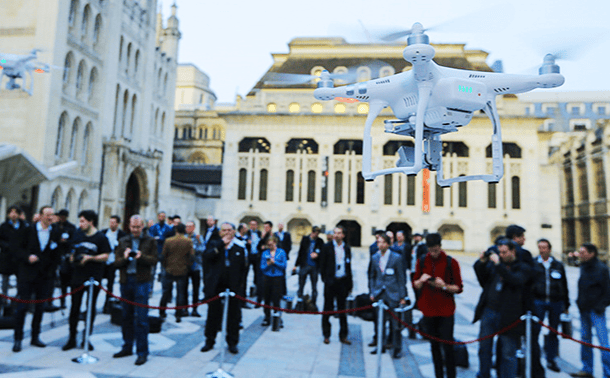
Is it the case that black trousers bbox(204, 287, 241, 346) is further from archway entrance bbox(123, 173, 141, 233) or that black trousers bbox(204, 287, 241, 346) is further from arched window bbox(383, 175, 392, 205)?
arched window bbox(383, 175, 392, 205)

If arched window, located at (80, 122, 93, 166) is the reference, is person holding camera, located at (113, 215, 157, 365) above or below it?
below

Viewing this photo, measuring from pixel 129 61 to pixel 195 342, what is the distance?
24.3m

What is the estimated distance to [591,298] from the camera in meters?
6.46

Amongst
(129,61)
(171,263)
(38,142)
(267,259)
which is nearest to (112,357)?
(171,263)

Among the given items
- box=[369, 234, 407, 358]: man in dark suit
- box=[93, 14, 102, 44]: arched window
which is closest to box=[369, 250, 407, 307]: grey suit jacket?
box=[369, 234, 407, 358]: man in dark suit

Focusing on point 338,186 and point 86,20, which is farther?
point 338,186

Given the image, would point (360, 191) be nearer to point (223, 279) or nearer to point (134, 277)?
point (223, 279)

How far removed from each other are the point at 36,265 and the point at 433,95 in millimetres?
6953

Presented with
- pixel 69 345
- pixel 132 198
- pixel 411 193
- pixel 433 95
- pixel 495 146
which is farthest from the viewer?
pixel 411 193

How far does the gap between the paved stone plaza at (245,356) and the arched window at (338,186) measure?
95.9 ft

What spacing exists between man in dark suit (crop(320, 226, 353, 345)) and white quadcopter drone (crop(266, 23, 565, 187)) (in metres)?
4.05

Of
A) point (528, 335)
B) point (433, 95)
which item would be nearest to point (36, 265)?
point (433, 95)

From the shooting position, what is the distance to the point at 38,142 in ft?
65.7

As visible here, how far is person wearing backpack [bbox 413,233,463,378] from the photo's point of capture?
5.39 meters
